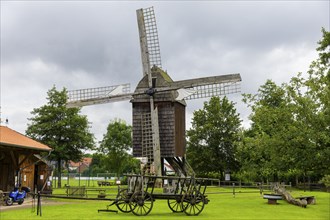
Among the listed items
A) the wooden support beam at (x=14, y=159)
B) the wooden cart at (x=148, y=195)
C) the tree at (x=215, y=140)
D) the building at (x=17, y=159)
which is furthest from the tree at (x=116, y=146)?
the wooden cart at (x=148, y=195)

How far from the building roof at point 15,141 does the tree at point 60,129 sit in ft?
58.5

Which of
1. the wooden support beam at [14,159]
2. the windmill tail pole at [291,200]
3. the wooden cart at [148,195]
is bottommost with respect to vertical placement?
the windmill tail pole at [291,200]

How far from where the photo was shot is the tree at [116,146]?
61.8 metres

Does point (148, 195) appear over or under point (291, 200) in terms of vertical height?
over

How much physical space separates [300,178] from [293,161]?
31.0m

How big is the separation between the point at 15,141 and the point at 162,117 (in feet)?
34.0

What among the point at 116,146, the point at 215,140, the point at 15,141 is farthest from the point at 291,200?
the point at 116,146

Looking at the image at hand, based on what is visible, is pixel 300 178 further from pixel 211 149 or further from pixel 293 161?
pixel 293 161

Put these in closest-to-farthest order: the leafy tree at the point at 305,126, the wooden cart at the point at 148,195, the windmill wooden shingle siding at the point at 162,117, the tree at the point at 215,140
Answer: the wooden cart at the point at 148,195 < the leafy tree at the point at 305,126 < the windmill wooden shingle siding at the point at 162,117 < the tree at the point at 215,140

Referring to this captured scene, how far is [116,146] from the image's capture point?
6244 centimetres

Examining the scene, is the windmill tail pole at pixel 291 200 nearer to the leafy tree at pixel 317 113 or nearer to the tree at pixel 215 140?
the leafy tree at pixel 317 113

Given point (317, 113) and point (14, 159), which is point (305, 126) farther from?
point (14, 159)

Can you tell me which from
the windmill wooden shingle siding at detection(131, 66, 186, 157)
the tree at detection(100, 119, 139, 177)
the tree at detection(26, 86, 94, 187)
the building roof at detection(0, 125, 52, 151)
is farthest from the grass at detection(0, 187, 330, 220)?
the tree at detection(100, 119, 139, 177)

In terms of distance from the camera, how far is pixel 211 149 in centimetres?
5175
